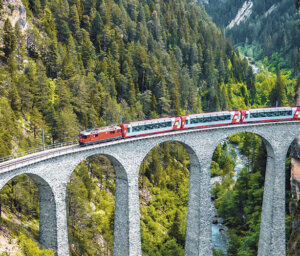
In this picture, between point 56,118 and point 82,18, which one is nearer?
point 56,118

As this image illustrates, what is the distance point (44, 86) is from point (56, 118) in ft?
25.9

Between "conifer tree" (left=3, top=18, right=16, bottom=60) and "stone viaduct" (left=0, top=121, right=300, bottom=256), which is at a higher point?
"conifer tree" (left=3, top=18, right=16, bottom=60)

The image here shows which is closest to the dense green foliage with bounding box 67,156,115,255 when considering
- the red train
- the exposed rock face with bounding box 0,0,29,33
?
the red train

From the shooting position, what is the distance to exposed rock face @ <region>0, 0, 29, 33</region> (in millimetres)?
69125

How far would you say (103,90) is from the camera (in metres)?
81.8

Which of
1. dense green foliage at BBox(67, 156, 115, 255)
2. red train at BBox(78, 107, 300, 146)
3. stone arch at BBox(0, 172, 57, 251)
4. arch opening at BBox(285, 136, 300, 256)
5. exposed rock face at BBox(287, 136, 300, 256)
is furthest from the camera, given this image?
dense green foliage at BBox(67, 156, 115, 255)

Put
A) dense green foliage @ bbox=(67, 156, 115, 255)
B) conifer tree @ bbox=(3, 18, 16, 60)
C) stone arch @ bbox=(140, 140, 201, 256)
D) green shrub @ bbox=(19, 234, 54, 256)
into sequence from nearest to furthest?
green shrub @ bbox=(19, 234, 54, 256) → stone arch @ bbox=(140, 140, 201, 256) → dense green foliage @ bbox=(67, 156, 115, 255) → conifer tree @ bbox=(3, 18, 16, 60)

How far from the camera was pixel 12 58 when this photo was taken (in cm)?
6425

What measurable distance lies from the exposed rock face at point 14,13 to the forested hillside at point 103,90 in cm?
20

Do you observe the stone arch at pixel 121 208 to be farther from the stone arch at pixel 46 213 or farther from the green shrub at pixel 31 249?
the green shrub at pixel 31 249

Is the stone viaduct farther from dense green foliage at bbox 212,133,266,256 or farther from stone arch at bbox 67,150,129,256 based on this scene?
dense green foliage at bbox 212,133,266,256

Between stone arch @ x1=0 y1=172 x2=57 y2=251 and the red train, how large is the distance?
593 cm

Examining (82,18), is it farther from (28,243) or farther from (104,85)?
(28,243)

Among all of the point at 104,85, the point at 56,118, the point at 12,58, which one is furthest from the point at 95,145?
the point at 104,85
